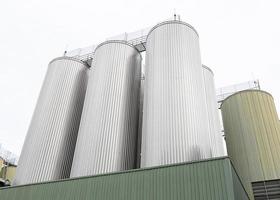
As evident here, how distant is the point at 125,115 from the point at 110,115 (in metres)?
1.31

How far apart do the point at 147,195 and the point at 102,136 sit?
7659mm

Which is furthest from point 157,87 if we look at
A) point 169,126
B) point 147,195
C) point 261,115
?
point 261,115

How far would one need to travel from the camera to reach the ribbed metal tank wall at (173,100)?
1730cm

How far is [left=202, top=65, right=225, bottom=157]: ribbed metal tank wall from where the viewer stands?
21131mm

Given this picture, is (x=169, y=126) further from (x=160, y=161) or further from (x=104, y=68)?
(x=104, y=68)

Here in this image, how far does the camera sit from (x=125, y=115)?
21578 mm

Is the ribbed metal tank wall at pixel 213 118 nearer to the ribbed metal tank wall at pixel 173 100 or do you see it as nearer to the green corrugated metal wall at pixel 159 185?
the ribbed metal tank wall at pixel 173 100

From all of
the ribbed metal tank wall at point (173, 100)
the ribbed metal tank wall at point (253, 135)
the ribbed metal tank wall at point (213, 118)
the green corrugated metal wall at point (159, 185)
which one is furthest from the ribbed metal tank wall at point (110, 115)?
the ribbed metal tank wall at point (253, 135)

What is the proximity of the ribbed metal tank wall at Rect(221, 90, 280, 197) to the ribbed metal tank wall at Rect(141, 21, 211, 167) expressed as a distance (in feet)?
22.8

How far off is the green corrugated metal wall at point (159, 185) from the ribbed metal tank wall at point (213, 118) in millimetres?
6990

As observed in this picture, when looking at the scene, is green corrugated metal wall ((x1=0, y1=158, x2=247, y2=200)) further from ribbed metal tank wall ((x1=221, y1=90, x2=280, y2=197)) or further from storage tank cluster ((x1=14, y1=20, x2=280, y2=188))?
ribbed metal tank wall ((x1=221, y1=90, x2=280, y2=197))

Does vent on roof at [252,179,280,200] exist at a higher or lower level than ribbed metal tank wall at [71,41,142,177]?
lower

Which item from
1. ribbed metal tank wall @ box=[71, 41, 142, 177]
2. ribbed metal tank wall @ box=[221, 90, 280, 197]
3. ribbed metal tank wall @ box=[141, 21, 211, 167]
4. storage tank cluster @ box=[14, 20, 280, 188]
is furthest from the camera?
ribbed metal tank wall @ box=[221, 90, 280, 197]

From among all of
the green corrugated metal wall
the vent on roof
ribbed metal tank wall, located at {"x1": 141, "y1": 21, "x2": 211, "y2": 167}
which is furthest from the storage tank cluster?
the green corrugated metal wall
